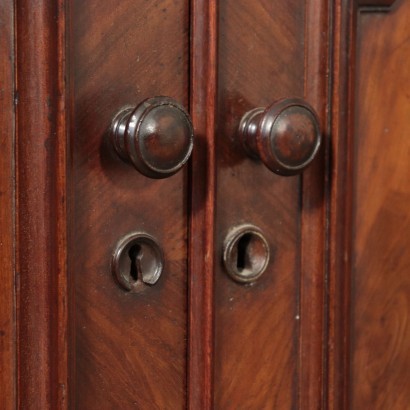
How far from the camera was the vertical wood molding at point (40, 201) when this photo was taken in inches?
18.9

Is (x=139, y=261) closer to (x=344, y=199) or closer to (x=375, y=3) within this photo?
(x=344, y=199)

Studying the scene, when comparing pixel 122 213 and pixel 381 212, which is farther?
pixel 381 212

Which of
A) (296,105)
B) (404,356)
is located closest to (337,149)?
(296,105)

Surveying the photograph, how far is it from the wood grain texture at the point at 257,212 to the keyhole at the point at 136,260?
68 mm

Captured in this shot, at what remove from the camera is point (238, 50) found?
58 cm

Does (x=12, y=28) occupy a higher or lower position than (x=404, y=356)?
higher

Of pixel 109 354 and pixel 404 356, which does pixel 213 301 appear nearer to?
pixel 109 354

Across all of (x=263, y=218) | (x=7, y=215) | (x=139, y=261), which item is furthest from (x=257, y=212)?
(x=7, y=215)

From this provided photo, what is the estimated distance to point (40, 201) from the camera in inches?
19.2

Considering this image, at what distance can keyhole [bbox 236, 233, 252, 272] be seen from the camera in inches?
23.8

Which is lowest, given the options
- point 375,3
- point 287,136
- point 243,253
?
point 243,253

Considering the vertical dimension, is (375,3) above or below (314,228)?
above

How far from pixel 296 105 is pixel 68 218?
0.66ft

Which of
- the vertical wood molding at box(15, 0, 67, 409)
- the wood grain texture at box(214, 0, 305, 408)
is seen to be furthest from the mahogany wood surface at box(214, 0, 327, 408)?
the vertical wood molding at box(15, 0, 67, 409)
